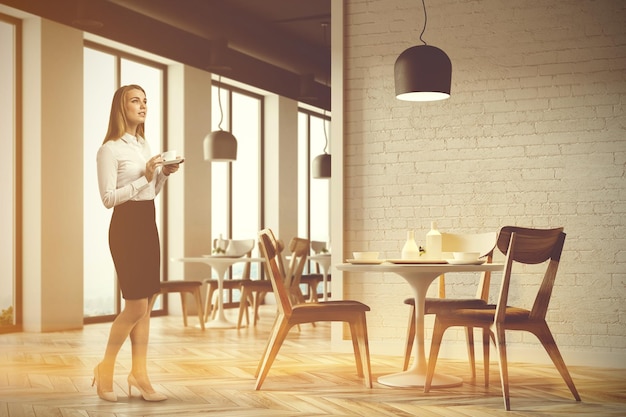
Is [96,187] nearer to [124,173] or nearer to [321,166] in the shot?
[321,166]

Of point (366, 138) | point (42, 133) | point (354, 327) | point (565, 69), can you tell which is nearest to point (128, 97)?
point (354, 327)

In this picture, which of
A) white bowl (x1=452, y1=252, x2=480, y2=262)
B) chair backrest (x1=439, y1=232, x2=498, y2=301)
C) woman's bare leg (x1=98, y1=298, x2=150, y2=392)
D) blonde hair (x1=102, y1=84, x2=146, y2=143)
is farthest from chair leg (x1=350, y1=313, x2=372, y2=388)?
blonde hair (x1=102, y1=84, x2=146, y2=143)

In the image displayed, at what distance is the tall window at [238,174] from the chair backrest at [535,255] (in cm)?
652

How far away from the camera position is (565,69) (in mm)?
5570

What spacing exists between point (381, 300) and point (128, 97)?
2732mm

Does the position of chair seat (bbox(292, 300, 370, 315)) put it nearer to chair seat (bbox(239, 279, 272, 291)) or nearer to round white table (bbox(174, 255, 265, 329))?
chair seat (bbox(239, 279, 272, 291))

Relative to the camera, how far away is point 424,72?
15.5 feet

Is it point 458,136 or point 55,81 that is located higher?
point 55,81

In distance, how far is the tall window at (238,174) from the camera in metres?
11.0

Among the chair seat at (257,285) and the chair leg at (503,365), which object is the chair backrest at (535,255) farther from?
the chair seat at (257,285)

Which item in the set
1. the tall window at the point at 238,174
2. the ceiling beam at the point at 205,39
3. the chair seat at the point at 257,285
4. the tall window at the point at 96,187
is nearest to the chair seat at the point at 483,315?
the ceiling beam at the point at 205,39

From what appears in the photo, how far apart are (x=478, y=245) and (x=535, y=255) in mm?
939

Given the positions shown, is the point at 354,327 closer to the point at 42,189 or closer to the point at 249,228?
the point at 42,189

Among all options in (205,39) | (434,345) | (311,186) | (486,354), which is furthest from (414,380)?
(311,186)
